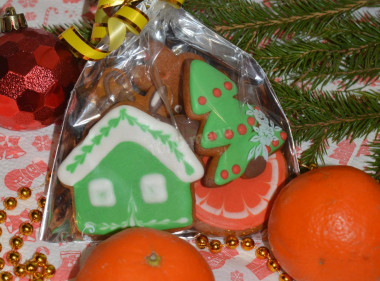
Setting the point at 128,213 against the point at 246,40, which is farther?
the point at 246,40

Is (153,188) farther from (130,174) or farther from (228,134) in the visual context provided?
(228,134)

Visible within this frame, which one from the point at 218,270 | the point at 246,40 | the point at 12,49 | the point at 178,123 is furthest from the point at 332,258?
the point at 12,49

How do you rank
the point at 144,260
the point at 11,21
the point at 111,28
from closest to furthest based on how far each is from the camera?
the point at 144,260 < the point at 111,28 < the point at 11,21

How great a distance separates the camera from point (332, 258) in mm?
848

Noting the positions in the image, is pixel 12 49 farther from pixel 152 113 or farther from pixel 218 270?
pixel 218 270

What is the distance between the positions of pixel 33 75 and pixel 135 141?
22 centimetres

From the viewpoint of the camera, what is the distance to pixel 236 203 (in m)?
1.00

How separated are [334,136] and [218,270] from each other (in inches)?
13.4

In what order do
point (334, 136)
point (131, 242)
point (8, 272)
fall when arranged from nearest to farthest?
point (131, 242) → point (8, 272) → point (334, 136)

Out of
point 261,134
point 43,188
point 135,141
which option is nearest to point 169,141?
point 135,141

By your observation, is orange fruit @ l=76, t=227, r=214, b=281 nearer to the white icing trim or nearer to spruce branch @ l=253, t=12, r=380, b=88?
the white icing trim

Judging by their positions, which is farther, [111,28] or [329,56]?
[329,56]

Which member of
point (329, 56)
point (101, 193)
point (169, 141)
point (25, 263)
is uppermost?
point (329, 56)

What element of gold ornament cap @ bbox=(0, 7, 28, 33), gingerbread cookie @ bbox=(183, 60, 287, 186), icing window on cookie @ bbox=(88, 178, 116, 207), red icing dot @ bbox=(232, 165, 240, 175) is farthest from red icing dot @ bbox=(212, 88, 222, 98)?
gold ornament cap @ bbox=(0, 7, 28, 33)
